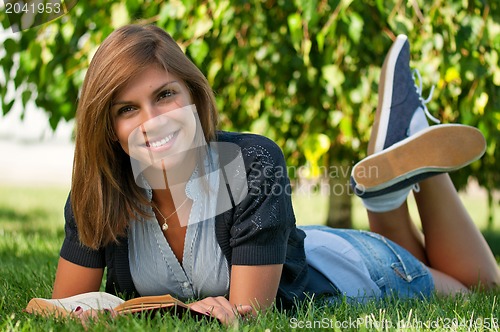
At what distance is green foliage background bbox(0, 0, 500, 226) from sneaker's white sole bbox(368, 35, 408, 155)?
0.25 metres

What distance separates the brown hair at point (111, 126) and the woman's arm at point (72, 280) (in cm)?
7

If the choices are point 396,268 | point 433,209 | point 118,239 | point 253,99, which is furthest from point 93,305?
point 253,99

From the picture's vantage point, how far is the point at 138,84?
4.28 ft

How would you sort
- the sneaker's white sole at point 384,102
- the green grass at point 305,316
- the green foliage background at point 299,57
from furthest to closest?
1. the green foliage background at point 299,57
2. the sneaker's white sole at point 384,102
3. the green grass at point 305,316

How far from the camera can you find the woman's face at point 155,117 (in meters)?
1.31

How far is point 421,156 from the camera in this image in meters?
1.74

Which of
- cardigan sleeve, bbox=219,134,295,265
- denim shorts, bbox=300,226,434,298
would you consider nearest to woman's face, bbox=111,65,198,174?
cardigan sleeve, bbox=219,134,295,265

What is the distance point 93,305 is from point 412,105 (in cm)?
103

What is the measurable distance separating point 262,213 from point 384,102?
2.38 feet

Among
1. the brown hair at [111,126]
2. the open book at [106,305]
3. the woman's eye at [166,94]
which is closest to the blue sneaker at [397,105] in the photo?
the brown hair at [111,126]

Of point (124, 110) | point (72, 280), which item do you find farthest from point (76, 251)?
point (124, 110)

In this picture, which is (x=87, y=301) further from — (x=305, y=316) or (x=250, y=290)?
(x=305, y=316)

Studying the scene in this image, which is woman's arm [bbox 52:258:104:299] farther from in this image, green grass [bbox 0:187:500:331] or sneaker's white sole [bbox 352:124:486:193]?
sneaker's white sole [bbox 352:124:486:193]

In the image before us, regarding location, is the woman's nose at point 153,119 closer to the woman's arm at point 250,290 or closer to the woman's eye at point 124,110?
the woman's eye at point 124,110
